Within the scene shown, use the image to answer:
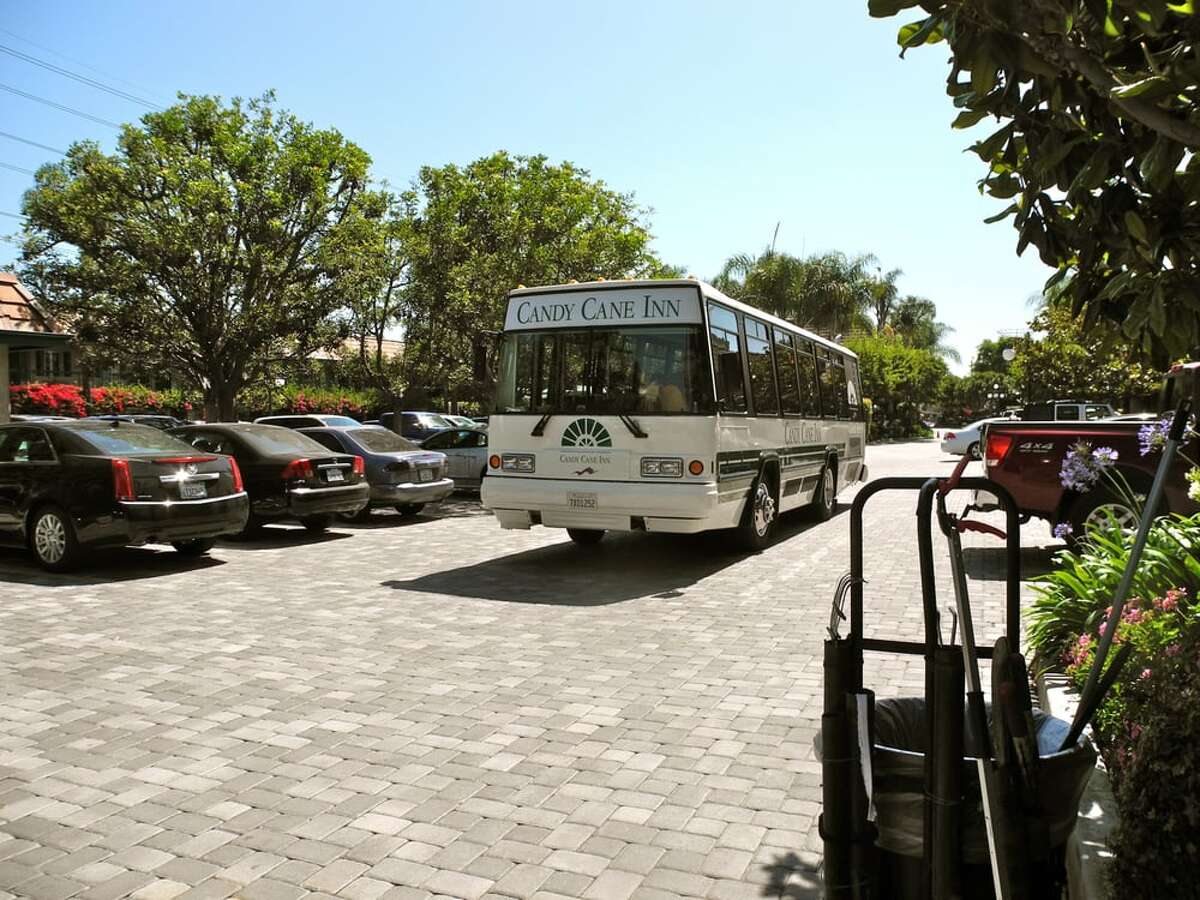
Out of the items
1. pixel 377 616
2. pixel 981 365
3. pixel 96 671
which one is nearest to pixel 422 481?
pixel 377 616

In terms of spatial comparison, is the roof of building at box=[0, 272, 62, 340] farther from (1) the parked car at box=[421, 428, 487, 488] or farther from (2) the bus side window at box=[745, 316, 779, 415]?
(2) the bus side window at box=[745, 316, 779, 415]

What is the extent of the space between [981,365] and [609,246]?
332ft

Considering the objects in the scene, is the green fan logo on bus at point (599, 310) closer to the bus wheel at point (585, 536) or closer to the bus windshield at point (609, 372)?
the bus windshield at point (609, 372)

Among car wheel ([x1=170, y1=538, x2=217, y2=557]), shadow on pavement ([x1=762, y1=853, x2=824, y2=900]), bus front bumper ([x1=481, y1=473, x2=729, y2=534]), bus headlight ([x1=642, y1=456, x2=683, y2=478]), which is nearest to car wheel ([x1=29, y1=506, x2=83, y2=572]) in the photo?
car wheel ([x1=170, y1=538, x2=217, y2=557])

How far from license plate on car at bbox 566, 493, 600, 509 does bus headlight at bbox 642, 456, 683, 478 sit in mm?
595

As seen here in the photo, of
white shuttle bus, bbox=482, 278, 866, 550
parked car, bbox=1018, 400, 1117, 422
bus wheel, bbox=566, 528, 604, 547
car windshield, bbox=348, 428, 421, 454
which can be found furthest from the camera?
parked car, bbox=1018, 400, 1117, 422

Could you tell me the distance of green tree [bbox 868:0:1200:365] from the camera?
269 centimetres

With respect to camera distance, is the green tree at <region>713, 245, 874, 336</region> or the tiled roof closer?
the tiled roof

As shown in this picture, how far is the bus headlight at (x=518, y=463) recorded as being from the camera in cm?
1056

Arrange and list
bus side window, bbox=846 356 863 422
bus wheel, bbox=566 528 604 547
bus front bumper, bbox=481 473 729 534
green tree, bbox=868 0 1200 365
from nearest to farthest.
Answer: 1. green tree, bbox=868 0 1200 365
2. bus front bumper, bbox=481 473 729 534
3. bus wheel, bbox=566 528 604 547
4. bus side window, bbox=846 356 863 422

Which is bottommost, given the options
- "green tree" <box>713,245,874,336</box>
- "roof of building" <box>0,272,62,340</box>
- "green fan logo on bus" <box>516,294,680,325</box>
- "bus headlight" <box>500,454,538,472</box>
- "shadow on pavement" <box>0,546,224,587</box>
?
"shadow on pavement" <box>0,546,224,587</box>

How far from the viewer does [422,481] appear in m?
15.5

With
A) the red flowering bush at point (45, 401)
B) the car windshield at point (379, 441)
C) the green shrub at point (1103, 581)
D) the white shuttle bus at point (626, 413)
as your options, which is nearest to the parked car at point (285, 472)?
the car windshield at point (379, 441)

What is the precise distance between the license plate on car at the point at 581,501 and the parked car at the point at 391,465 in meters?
5.36
